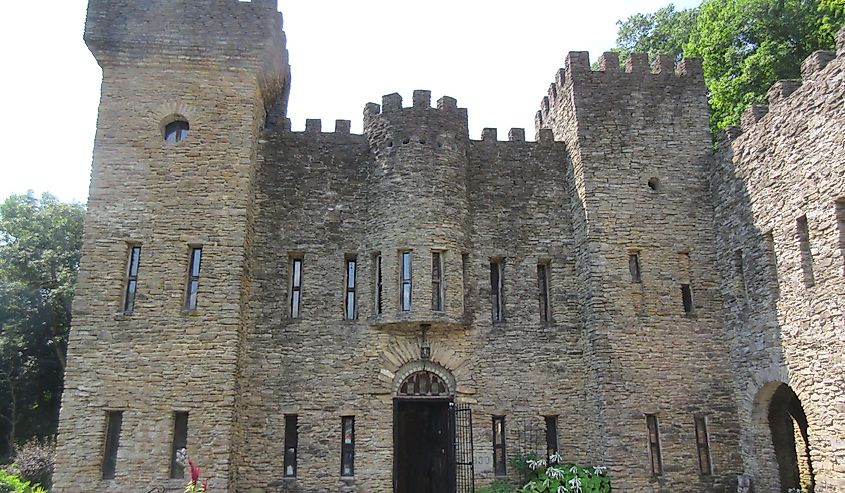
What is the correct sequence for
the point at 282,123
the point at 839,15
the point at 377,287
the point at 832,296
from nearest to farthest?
the point at 832,296, the point at 377,287, the point at 282,123, the point at 839,15

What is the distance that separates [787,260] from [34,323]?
89.6ft

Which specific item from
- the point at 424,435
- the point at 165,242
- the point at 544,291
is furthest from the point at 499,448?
the point at 165,242

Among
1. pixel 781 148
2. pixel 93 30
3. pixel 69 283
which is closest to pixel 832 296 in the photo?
pixel 781 148

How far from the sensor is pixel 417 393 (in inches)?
587

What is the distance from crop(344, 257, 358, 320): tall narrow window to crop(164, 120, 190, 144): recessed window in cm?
473

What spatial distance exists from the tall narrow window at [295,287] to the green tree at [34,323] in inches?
624

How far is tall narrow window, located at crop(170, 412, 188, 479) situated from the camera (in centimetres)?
1308

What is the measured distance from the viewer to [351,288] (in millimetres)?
15492

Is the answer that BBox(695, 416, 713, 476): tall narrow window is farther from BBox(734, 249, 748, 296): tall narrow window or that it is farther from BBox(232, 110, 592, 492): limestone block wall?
BBox(734, 249, 748, 296): tall narrow window

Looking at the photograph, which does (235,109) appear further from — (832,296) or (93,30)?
(832,296)

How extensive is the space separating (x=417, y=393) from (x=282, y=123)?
7404 millimetres

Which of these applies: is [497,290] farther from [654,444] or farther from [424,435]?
[654,444]

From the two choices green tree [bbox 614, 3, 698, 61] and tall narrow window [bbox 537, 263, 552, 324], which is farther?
green tree [bbox 614, 3, 698, 61]

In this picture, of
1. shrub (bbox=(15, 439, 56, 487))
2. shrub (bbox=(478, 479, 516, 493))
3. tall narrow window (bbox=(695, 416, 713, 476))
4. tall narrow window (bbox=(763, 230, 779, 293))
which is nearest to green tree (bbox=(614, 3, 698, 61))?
tall narrow window (bbox=(763, 230, 779, 293))
